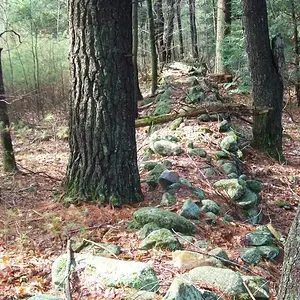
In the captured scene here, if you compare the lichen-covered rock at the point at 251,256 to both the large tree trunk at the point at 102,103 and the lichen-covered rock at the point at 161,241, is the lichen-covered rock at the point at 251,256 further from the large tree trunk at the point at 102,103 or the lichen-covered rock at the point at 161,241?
the large tree trunk at the point at 102,103

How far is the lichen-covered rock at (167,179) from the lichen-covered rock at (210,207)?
43 centimetres

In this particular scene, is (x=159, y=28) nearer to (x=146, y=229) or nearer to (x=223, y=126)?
(x=223, y=126)

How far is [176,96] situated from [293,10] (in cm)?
491

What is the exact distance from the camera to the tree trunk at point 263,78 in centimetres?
672

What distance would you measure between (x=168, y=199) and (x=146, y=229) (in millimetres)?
723

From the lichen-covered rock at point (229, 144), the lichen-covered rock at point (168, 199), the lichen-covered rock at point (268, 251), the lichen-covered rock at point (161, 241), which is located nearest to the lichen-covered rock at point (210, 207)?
the lichen-covered rock at point (168, 199)

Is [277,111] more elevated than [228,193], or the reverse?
[277,111]

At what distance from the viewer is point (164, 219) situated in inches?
140

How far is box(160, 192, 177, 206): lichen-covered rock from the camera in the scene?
4113mm

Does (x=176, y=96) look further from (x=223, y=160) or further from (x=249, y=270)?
(x=249, y=270)

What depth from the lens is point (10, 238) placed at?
11.4 feet

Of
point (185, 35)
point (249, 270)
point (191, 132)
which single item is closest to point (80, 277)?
point (249, 270)

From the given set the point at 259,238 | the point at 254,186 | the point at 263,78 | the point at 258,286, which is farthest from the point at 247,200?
the point at 263,78

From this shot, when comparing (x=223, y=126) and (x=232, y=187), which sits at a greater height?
(x=223, y=126)
